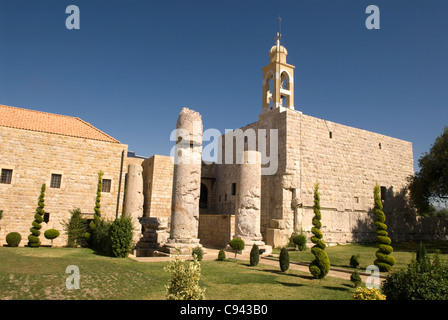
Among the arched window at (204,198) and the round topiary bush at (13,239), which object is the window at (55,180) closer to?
the round topiary bush at (13,239)

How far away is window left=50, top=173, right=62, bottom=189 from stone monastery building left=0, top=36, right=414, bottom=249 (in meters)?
0.06

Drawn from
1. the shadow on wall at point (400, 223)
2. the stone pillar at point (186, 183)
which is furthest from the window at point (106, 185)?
the shadow on wall at point (400, 223)

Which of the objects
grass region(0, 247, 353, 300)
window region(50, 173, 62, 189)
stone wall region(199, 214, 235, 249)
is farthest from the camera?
window region(50, 173, 62, 189)

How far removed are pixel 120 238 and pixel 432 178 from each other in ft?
68.9

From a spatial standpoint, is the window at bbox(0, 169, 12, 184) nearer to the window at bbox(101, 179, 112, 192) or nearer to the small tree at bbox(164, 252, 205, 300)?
the window at bbox(101, 179, 112, 192)

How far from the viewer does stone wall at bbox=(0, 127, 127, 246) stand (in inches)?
730

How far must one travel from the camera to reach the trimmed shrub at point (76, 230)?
1838 centimetres

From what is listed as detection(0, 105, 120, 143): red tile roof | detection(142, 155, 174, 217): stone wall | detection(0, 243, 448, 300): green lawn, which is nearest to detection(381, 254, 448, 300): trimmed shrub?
detection(0, 243, 448, 300): green lawn

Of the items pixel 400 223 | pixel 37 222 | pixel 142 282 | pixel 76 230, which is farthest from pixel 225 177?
pixel 142 282

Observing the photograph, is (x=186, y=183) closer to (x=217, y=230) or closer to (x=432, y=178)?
(x=217, y=230)

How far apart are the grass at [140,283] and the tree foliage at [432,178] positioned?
16.9 metres

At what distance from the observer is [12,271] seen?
29.3 ft
